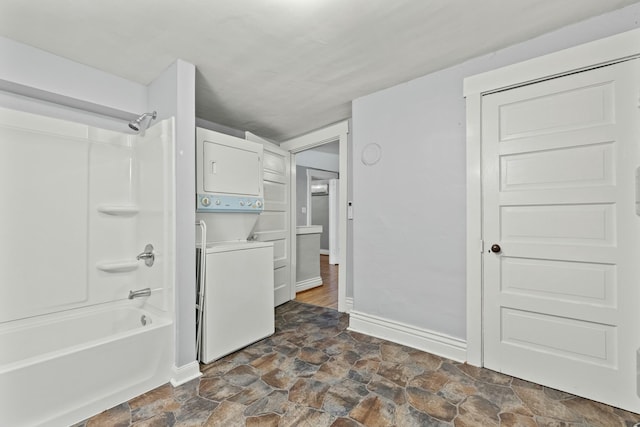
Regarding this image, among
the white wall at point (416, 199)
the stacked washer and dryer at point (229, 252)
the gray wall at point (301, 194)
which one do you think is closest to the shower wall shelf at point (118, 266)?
the stacked washer and dryer at point (229, 252)

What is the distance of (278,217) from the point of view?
3.53m

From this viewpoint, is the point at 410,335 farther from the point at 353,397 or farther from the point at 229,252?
the point at 229,252

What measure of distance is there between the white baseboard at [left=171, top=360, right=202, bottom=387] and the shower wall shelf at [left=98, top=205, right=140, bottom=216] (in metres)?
1.28

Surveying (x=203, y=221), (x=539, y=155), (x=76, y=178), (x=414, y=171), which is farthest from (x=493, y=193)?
(x=76, y=178)

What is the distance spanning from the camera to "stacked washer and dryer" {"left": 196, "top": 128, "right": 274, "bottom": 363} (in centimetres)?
210

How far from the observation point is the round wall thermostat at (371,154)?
8.27 feet

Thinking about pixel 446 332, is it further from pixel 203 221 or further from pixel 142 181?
pixel 142 181

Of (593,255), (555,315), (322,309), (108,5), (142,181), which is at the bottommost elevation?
(322,309)

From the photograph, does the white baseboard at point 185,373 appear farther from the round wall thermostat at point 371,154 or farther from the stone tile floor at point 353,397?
the round wall thermostat at point 371,154

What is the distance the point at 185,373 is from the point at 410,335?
172 cm

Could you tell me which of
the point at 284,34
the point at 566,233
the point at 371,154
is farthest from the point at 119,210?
the point at 566,233

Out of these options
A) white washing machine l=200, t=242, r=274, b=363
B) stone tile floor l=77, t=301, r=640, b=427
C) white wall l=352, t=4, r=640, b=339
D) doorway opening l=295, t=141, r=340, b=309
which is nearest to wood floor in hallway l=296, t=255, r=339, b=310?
doorway opening l=295, t=141, r=340, b=309

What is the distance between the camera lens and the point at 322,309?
10.7 feet

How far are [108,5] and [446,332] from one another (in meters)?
2.99
